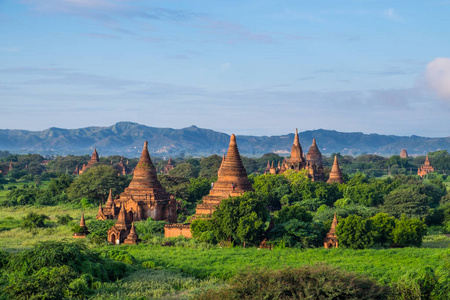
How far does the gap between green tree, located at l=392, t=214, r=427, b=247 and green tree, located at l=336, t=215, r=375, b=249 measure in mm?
2311

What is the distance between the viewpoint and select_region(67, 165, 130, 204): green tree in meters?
69.8

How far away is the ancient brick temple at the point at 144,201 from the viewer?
52719 millimetres

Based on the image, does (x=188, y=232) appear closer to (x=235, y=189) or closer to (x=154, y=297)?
(x=235, y=189)

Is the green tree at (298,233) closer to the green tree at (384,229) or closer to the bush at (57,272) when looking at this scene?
the green tree at (384,229)

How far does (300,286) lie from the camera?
2406 centimetres

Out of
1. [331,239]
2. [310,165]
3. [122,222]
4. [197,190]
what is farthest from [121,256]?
[310,165]

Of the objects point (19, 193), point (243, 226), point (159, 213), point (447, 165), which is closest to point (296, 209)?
point (243, 226)

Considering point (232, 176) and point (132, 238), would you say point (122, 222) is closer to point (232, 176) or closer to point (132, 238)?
point (132, 238)

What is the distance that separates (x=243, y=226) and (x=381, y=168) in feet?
354

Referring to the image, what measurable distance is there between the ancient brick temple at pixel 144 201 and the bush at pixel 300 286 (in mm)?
28762

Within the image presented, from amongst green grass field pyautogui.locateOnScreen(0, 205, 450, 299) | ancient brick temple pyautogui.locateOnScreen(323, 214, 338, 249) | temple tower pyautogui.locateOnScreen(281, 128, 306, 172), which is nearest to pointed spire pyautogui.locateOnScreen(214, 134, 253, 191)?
green grass field pyautogui.locateOnScreen(0, 205, 450, 299)

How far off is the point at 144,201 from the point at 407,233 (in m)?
21.7

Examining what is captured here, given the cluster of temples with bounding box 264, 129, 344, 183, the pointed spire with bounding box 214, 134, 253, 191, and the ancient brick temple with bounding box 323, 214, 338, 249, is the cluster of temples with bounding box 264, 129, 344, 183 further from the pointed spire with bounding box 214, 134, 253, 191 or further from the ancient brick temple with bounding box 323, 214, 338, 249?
the ancient brick temple with bounding box 323, 214, 338, 249

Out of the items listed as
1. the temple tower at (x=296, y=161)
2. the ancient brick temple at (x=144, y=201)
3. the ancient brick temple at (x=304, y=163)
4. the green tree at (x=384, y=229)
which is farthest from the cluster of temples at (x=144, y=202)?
the temple tower at (x=296, y=161)
